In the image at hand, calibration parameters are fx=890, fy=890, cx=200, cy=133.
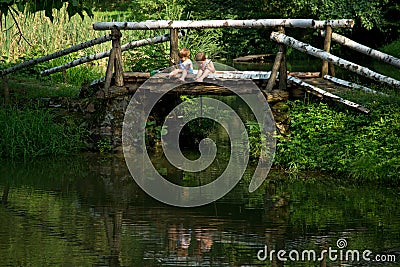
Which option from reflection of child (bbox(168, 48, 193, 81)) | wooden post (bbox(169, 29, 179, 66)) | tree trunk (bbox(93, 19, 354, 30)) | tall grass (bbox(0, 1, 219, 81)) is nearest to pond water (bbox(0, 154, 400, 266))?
reflection of child (bbox(168, 48, 193, 81))

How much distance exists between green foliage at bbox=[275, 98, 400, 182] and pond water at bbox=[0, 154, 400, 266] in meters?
0.38

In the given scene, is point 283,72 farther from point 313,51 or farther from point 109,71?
point 109,71

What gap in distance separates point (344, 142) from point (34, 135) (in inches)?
183

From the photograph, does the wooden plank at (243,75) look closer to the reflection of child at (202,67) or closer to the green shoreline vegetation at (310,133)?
the reflection of child at (202,67)

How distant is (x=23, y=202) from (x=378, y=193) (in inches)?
164

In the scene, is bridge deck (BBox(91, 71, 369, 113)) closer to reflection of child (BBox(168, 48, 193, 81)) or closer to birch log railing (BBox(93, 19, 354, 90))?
reflection of child (BBox(168, 48, 193, 81))

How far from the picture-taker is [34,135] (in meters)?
13.4

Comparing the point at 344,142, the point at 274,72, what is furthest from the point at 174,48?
the point at 344,142

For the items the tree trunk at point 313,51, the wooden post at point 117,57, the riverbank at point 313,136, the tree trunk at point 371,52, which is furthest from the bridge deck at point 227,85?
the tree trunk at point 371,52

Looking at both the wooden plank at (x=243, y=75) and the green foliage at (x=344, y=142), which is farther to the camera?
the wooden plank at (x=243, y=75)

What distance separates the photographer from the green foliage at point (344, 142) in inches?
449

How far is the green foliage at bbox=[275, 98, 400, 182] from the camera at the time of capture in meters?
11.4

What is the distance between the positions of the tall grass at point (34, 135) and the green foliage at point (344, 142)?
3.31 meters

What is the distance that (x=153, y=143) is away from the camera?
556 inches
